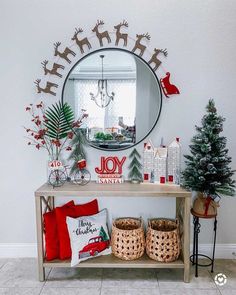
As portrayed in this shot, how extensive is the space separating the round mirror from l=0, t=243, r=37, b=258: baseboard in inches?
43.7

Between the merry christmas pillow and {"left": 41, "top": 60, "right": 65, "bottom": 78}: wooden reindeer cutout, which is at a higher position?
{"left": 41, "top": 60, "right": 65, "bottom": 78}: wooden reindeer cutout

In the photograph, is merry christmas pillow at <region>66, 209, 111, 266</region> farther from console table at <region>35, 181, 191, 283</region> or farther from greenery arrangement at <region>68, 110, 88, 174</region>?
greenery arrangement at <region>68, 110, 88, 174</region>

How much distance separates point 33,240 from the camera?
2309 millimetres

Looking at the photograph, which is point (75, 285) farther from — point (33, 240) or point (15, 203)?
point (15, 203)

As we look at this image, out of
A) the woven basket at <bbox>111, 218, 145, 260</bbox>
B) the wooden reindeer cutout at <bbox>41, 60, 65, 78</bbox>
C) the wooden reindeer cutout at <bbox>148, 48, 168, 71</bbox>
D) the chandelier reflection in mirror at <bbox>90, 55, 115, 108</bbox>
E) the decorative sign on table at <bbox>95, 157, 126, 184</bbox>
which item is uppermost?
the wooden reindeer cutout at <bbox>148, 48, 168, 71</bbox>

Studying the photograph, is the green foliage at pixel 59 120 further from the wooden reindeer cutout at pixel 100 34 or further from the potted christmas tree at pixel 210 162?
the potted christmas tree at pixel 210 162

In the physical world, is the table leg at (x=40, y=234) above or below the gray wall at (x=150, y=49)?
below

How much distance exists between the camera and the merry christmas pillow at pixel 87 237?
1931 millimetres

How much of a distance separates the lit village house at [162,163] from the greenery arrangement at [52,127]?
631 mm

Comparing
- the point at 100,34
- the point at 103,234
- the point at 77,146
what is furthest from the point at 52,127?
the point at 103,234

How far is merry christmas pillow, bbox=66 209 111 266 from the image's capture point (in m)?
1.93

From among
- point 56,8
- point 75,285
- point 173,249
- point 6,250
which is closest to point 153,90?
point 56,8

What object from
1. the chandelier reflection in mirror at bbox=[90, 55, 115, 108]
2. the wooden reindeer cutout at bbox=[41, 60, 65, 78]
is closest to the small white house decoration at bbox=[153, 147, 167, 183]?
the chandelier reflection in mirror at bbox=[90, 55, 115, 108]

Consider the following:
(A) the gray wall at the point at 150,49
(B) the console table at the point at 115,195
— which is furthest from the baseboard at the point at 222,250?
(A) the gray wall at the point at 150,49
